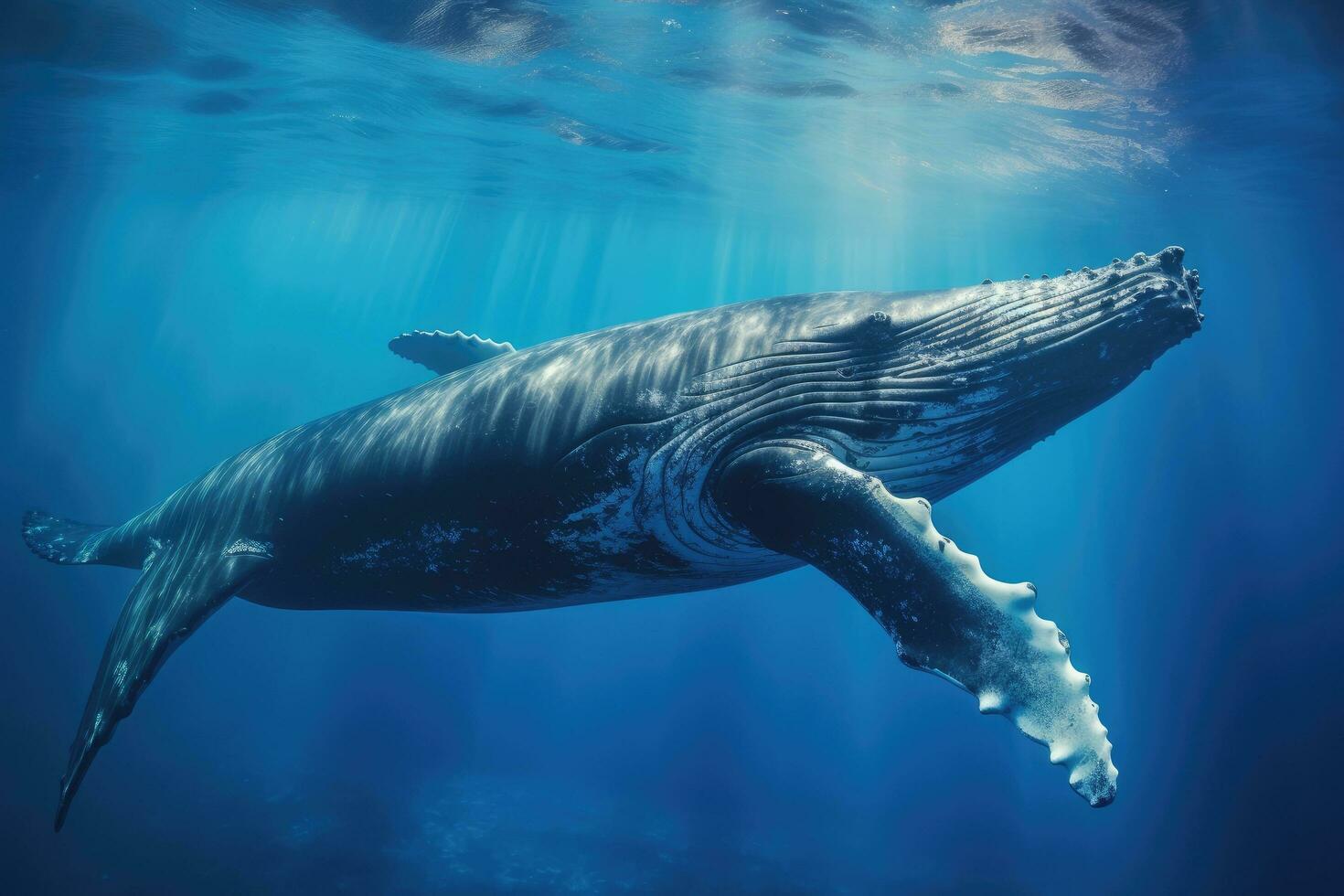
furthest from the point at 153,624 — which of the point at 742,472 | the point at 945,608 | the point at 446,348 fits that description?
the point at 945,608

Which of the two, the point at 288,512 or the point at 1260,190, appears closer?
the point at 288,512

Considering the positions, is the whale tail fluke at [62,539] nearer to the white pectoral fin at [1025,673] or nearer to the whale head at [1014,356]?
the whale head at [1014,356]

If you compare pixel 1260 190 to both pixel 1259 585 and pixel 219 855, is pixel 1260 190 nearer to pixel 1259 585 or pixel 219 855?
pixel 1259 585

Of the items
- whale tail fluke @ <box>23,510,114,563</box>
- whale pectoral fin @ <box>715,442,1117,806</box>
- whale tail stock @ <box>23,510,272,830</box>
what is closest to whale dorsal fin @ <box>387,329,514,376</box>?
whale tail stock @ <box>23,510,272,830</box>

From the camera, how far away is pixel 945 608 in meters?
3.26

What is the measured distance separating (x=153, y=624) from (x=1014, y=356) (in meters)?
6.71

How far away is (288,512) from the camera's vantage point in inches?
240

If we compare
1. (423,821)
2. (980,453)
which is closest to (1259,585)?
(423,821)

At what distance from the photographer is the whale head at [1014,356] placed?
14.0ft

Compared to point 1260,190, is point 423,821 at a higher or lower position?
lower

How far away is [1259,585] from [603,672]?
3546cm

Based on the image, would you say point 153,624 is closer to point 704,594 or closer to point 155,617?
point 155,617

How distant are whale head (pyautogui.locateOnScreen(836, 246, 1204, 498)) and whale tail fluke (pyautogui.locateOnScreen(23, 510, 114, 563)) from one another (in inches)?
356

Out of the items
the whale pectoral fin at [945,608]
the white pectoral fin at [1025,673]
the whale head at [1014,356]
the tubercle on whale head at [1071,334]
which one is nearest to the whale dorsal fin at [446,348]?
the whale head at [1014,356]
